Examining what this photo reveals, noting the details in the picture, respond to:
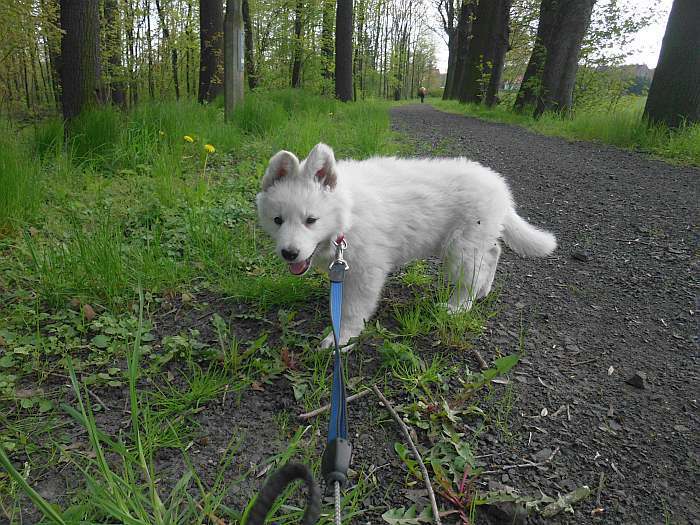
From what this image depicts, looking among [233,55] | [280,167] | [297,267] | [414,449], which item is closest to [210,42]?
[233,55]

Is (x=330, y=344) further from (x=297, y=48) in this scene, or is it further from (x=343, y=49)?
(x=297, y=48)

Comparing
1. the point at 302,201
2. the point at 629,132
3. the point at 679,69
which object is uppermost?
the point at 679,69

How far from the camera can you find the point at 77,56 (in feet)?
18.7

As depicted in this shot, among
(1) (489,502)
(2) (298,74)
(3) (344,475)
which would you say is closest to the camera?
(3) (344,475)

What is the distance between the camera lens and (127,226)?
11.7 feet

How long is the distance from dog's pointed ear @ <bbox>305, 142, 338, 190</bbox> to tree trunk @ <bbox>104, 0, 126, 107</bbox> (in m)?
14.7

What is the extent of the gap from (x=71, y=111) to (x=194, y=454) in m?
5.77

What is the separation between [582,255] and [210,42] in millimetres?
11103

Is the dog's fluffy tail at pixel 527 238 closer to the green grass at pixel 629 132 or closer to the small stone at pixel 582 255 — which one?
the small stone at pixel 582 255

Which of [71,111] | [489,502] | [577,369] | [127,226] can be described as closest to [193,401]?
[489,502]

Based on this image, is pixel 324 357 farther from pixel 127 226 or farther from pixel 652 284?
pixel 652 284

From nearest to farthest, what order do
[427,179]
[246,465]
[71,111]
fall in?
1. [246,465]
2. [427,179]
3. [71,111]

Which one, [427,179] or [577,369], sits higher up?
[427,179]

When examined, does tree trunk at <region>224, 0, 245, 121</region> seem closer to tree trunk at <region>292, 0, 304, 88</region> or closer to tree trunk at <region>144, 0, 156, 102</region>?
tree trunk at <region>144, 0, 156, 102</region>
